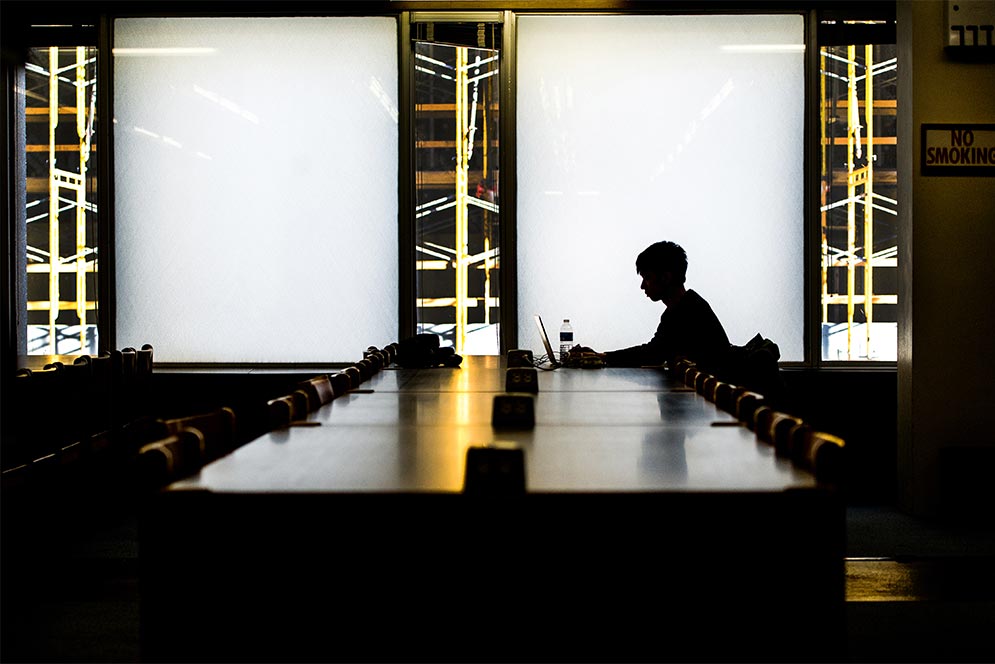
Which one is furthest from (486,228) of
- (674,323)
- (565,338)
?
(674,323)

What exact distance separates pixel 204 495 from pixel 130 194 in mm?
4827

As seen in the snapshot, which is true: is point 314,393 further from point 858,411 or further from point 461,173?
point 858,411

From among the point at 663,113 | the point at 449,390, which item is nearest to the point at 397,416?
the point at 449,390

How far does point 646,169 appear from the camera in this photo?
6.14 m

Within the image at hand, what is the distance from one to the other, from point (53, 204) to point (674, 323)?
3.90 m

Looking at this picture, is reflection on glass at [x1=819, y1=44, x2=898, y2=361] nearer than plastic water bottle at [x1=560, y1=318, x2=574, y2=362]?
No

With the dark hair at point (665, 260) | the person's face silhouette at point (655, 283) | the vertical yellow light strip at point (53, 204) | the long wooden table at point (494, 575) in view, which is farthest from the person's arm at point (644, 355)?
the vertical yellow light strip at point (53, 204)

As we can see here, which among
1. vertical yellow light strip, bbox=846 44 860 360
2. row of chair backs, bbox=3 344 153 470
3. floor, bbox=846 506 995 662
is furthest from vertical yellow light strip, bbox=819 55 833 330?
row of chair backs, bbox=3 344 153 470

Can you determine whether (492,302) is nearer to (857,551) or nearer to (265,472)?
(857,551)

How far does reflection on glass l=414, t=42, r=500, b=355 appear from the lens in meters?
6.13

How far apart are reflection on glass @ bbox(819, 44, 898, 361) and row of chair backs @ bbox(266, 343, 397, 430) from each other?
2.91m

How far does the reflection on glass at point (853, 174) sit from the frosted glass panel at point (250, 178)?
8.56ft

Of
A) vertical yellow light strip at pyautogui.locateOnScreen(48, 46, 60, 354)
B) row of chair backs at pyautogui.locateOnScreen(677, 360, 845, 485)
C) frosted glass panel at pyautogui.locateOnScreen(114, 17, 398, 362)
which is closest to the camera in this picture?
row of chair backs at pyautogui.locateOnScreen(677, 360, 845, 485)

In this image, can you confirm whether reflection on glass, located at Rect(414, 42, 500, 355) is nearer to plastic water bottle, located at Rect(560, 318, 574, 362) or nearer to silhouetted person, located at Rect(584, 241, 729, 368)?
plastic water bottle, located at Rect(560, 318, 574, 362)
